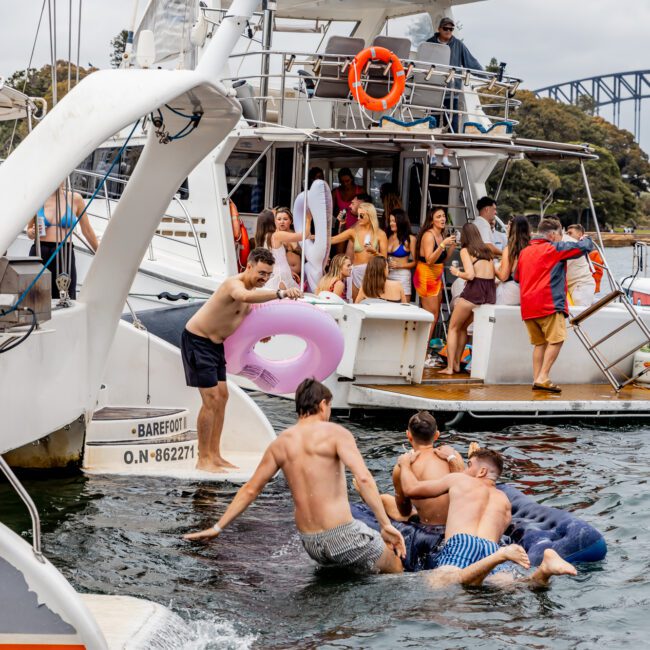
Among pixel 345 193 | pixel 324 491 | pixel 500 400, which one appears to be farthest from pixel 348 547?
pixel 345 193

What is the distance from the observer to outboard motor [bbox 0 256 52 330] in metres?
6.11

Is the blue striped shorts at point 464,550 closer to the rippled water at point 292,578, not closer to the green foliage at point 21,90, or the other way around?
the rippled water at point 292,578

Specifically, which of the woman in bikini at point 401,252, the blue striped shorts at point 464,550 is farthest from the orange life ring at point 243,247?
the blue striped shorts at point 464,550

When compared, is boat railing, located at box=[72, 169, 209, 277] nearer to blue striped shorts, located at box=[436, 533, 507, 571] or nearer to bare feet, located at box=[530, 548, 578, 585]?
blue striped shorts, located at box=[436, 533, 507, 571]

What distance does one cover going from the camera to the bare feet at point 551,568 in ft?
20.7

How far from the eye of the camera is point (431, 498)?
7348 mm

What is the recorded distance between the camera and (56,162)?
5.48 metres

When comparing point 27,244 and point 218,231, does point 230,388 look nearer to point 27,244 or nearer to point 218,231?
point 218,231

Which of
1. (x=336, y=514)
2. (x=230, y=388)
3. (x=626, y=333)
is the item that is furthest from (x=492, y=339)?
(x=336, y=514)

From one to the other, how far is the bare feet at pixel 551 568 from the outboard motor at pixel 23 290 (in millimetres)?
3322

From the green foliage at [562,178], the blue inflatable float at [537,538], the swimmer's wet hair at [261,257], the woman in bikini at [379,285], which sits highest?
the green foliage at [562,178]

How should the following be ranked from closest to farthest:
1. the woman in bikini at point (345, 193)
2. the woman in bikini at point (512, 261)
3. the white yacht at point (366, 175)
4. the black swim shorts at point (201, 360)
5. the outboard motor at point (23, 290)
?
the outboard motor at point (23, 290)
the black swim shorts at point (201, 360)
the white yacht at point (366, 175)
the woman in bikini at point (512, 261)
the woman in bikini at point (345, 193)

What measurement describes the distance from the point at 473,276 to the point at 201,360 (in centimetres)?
417

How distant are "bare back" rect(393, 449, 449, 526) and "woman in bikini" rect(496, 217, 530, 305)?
4941 millimetres
